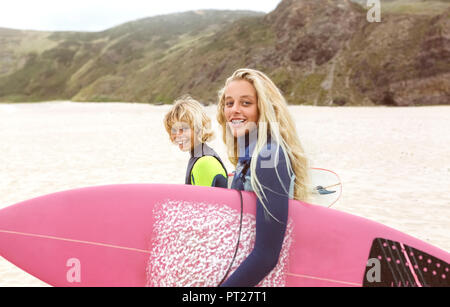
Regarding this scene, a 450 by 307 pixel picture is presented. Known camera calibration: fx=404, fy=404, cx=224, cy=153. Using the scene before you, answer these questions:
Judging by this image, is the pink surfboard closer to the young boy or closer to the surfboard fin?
the surfboard fin

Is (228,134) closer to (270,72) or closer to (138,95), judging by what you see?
(270,72)

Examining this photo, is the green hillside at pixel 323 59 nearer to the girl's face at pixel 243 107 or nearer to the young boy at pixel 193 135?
the young boy at pixel 193 135

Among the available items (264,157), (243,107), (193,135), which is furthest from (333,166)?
(264,157)

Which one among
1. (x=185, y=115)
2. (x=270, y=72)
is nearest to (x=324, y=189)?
(x=185, y=115)

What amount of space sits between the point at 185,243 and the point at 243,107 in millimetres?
863

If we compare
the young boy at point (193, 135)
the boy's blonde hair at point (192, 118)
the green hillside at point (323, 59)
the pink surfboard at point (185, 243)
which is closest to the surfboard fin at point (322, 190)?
the pink surfboard at point (185, 243)

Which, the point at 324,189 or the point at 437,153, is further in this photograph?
the point at 437,153

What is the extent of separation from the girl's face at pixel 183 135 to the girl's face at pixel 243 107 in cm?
97

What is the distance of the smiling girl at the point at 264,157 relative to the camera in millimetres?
1871

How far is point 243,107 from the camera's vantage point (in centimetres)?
205

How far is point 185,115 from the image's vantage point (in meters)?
3.03

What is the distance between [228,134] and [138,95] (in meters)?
64.8
